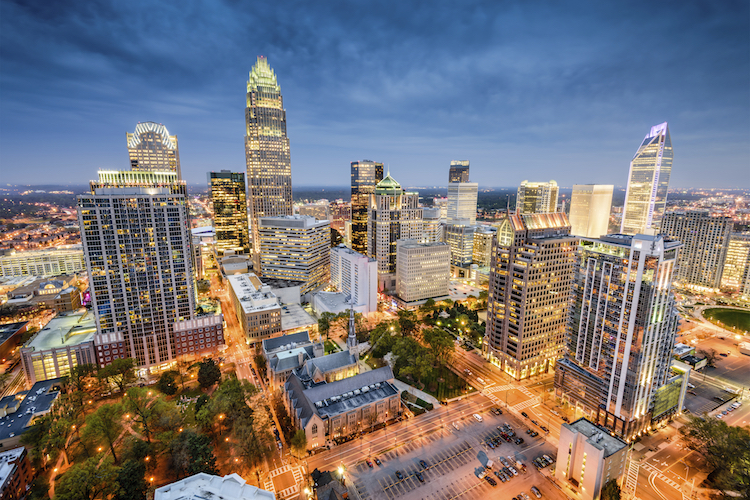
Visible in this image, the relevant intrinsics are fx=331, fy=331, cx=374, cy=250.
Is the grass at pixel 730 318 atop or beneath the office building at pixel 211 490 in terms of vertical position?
beneath

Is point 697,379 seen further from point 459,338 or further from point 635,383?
point 459,338

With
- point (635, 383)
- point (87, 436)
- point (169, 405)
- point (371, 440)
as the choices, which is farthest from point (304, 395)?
point (635, 383)

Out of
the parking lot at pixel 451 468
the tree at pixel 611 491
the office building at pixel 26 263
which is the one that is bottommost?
the parking lot at pixel 451 468

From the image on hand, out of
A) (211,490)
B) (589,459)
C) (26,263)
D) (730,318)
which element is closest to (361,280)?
(589,459)

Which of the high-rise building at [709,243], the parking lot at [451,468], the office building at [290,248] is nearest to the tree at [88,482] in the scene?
the parking lot at [451,468]

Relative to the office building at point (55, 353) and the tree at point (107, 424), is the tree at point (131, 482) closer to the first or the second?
the tree at point (107, 424)

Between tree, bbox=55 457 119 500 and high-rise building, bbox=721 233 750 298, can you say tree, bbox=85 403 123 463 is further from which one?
high-rise building, bbox=721 233 750 298
